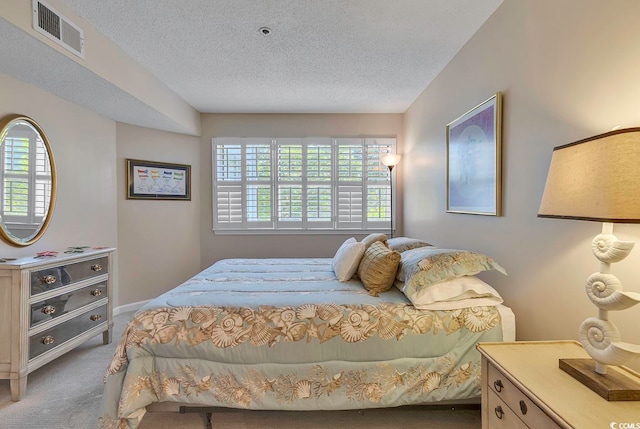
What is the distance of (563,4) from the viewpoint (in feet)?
4.68

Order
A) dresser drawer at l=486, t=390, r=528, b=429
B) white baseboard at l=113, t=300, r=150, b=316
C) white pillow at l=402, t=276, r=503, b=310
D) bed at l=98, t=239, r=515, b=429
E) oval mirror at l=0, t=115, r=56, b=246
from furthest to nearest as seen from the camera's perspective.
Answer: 1. white baseboard at l=113, t=300, r=150, b=316
2. oval mirror at l=0, t=115, r=56, b=246
3. white pillow at l=402, t=276, r=503, b=310
4. bed at l=98, t=239, r=515, b=429
5. dresser drawer at l=486, t=390, r=528, b=429

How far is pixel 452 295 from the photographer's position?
5.56 ft

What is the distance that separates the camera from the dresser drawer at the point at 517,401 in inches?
37.3

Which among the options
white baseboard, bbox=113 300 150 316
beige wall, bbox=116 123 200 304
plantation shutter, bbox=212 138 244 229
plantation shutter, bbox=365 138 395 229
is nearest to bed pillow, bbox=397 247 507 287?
plantation shutter, bbox=365 138 395 229

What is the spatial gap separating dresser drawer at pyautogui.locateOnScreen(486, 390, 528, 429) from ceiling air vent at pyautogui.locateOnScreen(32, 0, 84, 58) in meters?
3.10

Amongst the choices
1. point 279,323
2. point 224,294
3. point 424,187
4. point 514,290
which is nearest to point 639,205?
point 514,290

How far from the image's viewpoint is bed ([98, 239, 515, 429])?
1.57 m

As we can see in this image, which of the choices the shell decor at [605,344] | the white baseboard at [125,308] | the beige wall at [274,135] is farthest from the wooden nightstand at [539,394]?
the white baseboard at [125,308]

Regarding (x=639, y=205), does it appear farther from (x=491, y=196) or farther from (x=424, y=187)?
(x=424, y=187)

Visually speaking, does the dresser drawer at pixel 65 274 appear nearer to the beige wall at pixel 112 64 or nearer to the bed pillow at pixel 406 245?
the beige wall at pixel 112 64

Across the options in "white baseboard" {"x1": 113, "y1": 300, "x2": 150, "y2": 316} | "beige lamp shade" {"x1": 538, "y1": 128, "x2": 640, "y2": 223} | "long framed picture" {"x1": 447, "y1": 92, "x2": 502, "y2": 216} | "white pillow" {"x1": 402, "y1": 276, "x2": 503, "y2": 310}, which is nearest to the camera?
"beige lamp shade" {"x1": 538, "y1": 128, "x2": 640, "y2": 223}

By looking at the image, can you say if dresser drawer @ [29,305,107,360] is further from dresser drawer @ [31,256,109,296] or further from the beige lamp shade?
the beige lamp shade

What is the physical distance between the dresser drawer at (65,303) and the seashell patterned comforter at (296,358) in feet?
3.31

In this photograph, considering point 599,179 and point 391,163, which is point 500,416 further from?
point 391,163
